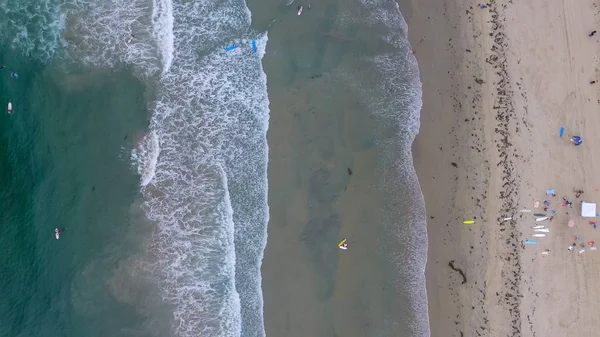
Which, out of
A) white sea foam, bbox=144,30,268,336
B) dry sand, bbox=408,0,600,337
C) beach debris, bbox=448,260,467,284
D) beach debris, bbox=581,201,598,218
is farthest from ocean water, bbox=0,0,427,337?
beach debris, bbox=581,201,598,218

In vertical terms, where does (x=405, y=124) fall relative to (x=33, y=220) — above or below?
above

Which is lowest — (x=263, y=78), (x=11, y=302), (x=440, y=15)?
(x=11, y=302)

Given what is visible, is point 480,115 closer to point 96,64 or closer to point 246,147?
point 246,147

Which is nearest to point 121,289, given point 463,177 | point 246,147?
point 246,147

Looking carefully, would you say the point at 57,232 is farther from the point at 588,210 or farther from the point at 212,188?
the point at 588,210

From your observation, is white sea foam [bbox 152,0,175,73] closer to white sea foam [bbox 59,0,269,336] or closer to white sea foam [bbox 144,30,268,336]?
white sea foam [bbox 59,0,269,336]
